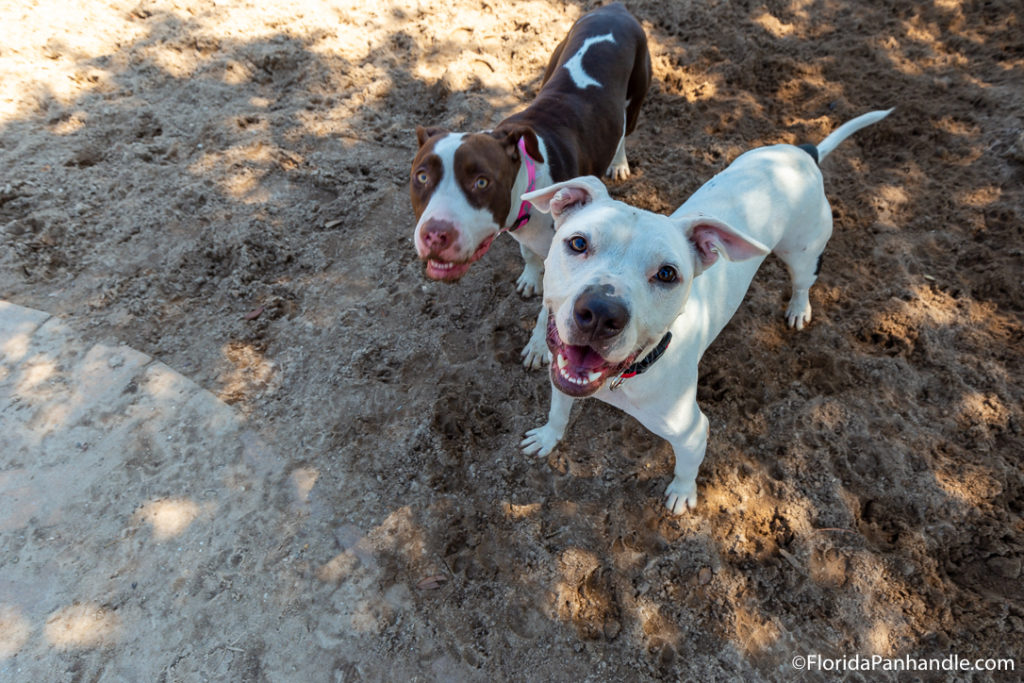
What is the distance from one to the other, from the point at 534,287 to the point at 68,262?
363 centimetres

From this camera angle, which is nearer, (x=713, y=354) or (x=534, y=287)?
(x=713, y=354)

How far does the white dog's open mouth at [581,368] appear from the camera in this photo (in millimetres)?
1891

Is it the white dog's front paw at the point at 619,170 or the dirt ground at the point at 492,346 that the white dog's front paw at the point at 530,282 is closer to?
the dirt ground at the point at 492,346

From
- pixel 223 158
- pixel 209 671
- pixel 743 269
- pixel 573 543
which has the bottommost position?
pixel 209 671

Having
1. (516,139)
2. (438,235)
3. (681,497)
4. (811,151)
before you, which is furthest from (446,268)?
(811,151)

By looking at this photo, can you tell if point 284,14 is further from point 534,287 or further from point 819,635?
point 819,635

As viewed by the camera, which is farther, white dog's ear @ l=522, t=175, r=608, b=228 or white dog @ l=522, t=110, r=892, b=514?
white dog's ear @ l=522, t=175, r=608, b=228

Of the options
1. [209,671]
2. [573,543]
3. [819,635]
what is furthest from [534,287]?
[209,671]

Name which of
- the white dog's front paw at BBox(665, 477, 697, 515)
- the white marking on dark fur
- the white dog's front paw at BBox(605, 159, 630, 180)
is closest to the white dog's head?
the white dog's front paw at BBox(665, 477, 697, 515)

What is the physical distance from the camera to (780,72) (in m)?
5.42

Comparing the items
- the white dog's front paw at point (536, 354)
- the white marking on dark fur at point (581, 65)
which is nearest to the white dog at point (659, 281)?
the white dog's front paw at point (536, 354)

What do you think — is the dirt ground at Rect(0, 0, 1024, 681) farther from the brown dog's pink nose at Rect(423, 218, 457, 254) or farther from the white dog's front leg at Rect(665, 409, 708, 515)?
the brown dog's pink nose at Rect(423, 218, 457, 254)

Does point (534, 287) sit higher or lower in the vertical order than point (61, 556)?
higher

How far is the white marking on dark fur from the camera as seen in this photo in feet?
12.9
